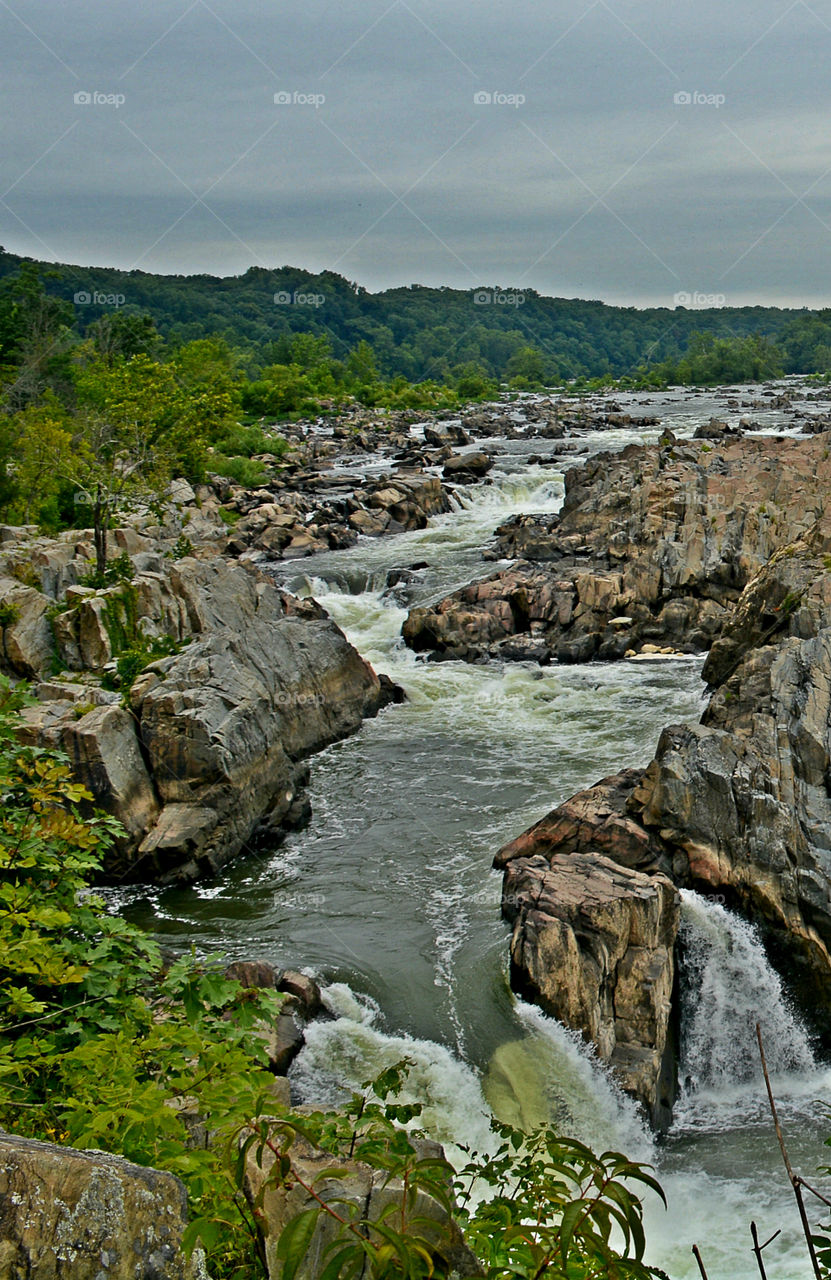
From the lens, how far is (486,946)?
Result: 12.6m

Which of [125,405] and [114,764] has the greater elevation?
[125,405]

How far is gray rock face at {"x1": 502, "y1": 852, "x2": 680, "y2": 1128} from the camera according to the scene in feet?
35.0

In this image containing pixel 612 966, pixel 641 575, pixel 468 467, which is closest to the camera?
pixel 612 966

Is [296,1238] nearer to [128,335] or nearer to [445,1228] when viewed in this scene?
[445,1228]

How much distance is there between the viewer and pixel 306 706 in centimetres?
1983

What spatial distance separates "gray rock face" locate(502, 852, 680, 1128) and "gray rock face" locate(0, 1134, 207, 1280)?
324 inches

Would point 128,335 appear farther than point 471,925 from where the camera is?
Yes

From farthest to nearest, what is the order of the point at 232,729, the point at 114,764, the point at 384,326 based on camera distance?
the point at 384,326, the point at 232,729, the point at 114,764

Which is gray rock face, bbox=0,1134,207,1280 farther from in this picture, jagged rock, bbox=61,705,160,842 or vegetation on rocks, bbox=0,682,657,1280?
jagged rock, bbox=61,705,160,842

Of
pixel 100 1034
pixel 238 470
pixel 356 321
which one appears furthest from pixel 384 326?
pixel 100 1034

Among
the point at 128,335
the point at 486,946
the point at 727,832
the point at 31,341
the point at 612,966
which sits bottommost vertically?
the point at 486,946

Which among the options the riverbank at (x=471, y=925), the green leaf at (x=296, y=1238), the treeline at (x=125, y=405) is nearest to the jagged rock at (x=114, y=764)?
the riverbank at (x=471, y=925)

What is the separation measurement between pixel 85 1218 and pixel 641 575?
24.9 m

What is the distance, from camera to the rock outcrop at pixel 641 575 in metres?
25.1
